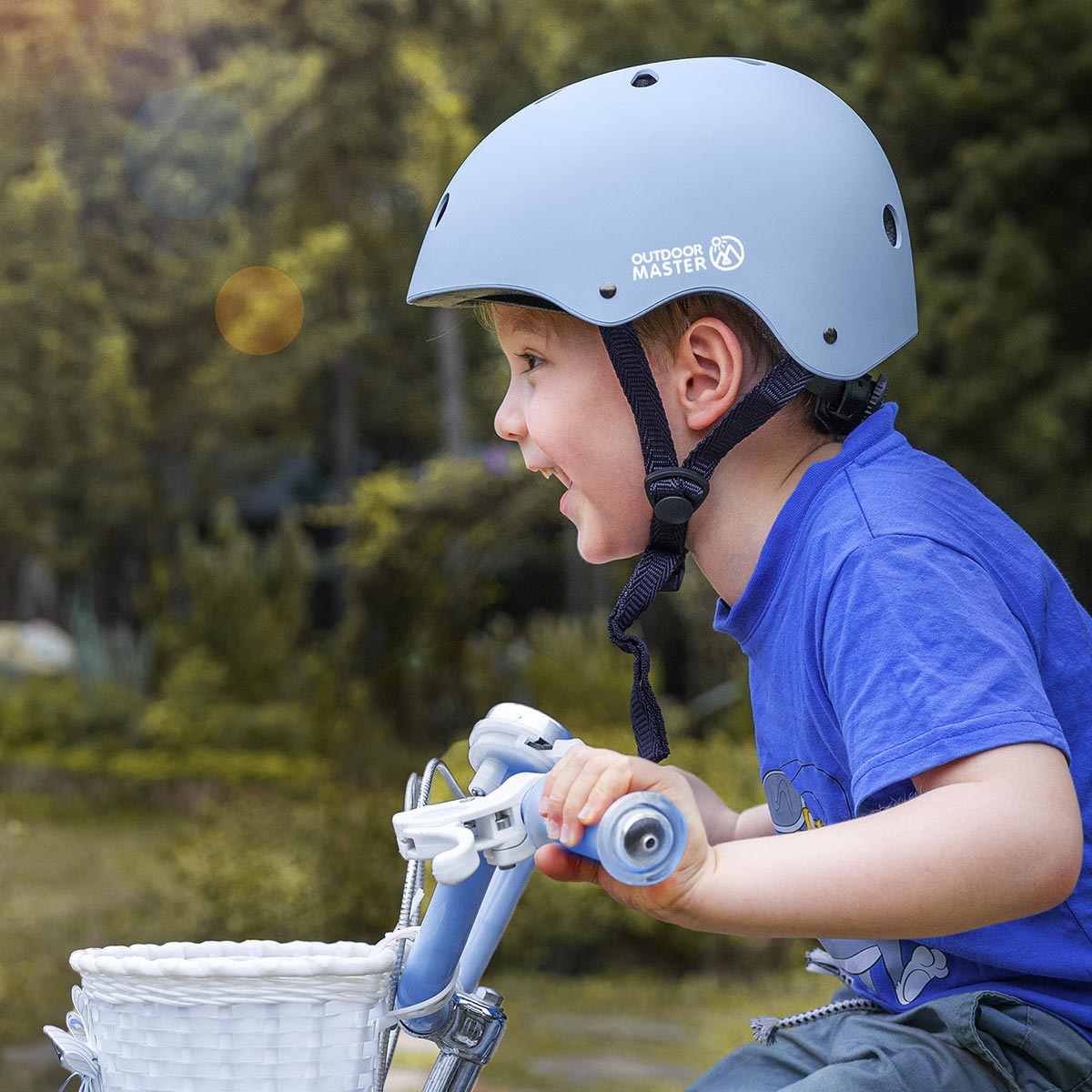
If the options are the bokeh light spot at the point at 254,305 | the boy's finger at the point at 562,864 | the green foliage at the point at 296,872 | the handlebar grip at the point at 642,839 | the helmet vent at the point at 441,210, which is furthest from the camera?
the bokeh light spot at the point at 254,305

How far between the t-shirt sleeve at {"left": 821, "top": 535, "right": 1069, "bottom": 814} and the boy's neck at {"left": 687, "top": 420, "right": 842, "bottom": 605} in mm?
316

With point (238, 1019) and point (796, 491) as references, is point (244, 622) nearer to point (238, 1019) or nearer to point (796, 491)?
point (796, 491)

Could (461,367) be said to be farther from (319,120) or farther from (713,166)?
(713,166)

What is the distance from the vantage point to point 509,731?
1.52 metres

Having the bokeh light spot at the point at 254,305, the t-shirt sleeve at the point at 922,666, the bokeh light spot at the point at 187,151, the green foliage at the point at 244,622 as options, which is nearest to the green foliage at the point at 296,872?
the green foliage at the point at 244,622

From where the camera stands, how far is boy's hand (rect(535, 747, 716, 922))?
128 centimetres

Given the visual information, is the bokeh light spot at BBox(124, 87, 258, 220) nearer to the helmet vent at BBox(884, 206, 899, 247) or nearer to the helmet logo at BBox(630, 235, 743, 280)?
the helmet vent at BBox(884, 206, 899, 247)

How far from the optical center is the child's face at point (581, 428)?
5.98 feet

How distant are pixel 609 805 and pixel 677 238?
2.67 feet

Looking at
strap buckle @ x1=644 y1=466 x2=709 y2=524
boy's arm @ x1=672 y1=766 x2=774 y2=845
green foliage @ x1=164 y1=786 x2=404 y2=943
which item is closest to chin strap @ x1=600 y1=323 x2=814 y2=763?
strap buckle @ x1=644 y1=466 x2=709 y2=524

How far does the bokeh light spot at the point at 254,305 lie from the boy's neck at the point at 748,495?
37.3 feet

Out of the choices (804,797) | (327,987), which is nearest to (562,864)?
(327,987)

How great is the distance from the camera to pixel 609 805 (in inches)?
49.8

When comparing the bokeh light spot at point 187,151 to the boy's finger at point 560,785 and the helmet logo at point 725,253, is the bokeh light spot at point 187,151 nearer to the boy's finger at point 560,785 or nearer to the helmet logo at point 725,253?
the helmet logo at point 725,253
